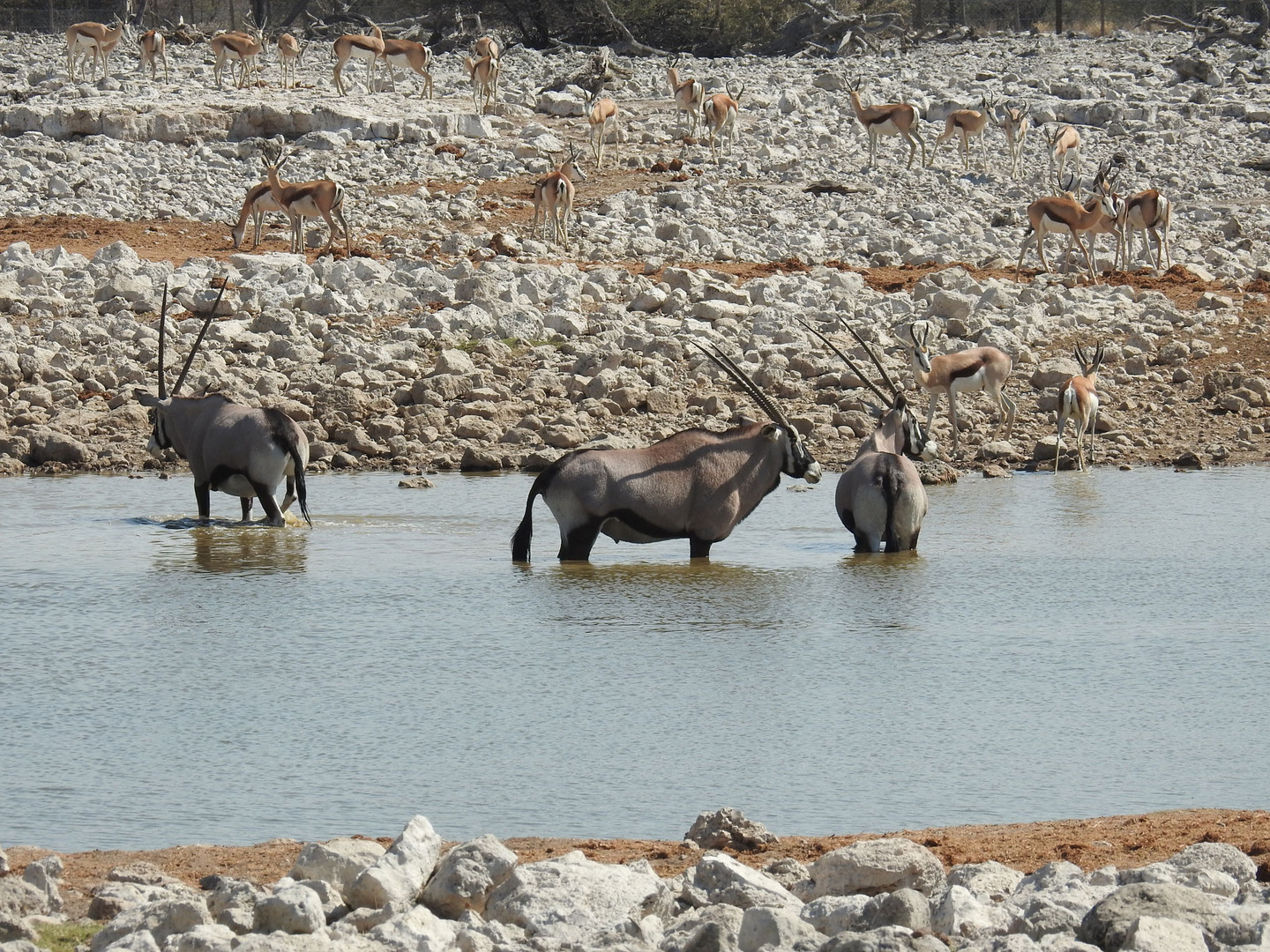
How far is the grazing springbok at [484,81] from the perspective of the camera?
96.8ft

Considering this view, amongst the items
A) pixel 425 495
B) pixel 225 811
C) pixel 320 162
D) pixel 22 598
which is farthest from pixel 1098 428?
pixel 320 162

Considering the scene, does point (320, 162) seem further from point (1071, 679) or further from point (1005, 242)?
point (1071, 679)

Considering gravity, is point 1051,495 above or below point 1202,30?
below

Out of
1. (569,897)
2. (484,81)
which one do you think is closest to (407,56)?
(484,81)

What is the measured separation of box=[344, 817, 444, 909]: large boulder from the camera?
4172 mm

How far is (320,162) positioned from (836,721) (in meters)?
21.6

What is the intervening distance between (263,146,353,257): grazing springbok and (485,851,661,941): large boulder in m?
17.9

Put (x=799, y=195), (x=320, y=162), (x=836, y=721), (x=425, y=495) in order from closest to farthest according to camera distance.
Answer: (x=836, y=721), (x=425, y=495), (x=799, y=195), (x=320, y=162)

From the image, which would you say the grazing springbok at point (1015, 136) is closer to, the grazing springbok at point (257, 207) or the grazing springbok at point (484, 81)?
the grazing springbok at point (484, 81)

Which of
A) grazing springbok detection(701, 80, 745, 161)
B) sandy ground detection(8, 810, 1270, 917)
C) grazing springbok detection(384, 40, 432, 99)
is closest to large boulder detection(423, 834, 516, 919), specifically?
sandy ground detection(8, 810, 1270, 917)

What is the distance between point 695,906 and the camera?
169 inches

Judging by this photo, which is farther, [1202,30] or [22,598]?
[1202,30]

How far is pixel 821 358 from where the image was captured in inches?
624

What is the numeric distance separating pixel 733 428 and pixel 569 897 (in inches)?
244
